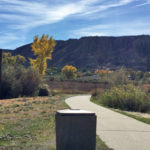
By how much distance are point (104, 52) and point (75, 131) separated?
106m

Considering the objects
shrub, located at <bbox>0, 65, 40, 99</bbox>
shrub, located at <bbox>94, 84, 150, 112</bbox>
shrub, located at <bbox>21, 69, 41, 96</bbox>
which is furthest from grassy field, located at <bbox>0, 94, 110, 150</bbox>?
shrub, located at <bbox>21, 69, 41, 96</bbox>

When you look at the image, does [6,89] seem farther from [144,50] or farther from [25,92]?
[144,50]

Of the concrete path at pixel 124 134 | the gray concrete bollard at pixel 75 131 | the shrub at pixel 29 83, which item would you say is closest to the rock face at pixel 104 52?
the shrub at pixel 29 83

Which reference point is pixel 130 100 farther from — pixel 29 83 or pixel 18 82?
pixel 29 83

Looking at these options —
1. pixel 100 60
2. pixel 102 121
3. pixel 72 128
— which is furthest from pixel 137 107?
pixel 100 60

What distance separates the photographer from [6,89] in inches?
957

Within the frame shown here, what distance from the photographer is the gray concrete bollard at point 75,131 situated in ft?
15.9

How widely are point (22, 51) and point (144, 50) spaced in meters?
66.0

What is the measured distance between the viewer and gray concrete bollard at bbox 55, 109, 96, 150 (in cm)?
483

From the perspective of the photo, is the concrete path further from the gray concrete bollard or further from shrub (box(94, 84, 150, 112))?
shrub (box(94, 84, 150, 112))

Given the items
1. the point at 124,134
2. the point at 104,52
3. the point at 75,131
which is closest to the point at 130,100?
the point at 124,134

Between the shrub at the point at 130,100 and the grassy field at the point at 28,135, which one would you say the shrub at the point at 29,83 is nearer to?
the shrub at the point at 130,100

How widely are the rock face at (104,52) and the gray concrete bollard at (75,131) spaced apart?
8654 centimetres

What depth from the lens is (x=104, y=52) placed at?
109812mm
